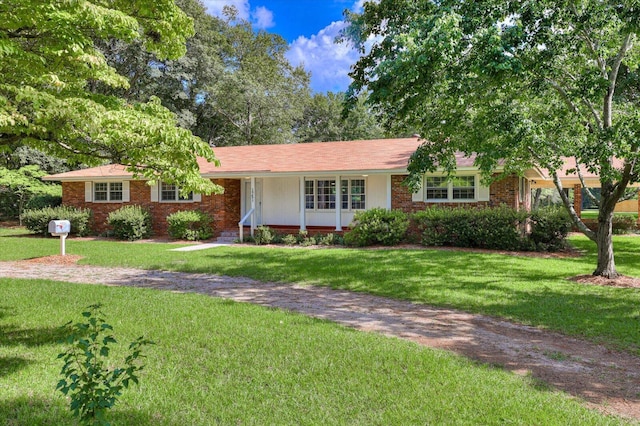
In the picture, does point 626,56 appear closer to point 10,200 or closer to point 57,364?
point 57,364

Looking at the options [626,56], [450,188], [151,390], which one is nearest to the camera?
[151,390]

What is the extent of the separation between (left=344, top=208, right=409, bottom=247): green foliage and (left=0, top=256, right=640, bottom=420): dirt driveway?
6217 mm

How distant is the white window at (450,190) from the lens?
16578mm

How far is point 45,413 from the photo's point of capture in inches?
147

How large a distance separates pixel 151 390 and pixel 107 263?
949 centimetres

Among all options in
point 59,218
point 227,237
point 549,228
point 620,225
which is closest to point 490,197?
point 549,228

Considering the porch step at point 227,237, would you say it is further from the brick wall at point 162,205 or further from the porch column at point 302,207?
the porch column at point 302,207

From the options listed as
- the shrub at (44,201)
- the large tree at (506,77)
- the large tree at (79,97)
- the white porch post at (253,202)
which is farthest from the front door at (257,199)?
the large tree at (79,97)

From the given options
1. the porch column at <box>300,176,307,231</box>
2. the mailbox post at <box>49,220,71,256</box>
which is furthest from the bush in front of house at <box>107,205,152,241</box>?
the porch column at <box>300,176,307,231</box>

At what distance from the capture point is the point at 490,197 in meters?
16.2

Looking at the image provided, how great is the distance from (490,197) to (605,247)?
6.02 m

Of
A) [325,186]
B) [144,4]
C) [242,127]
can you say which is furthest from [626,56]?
[242,127]

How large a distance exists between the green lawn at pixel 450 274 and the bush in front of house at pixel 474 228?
132cm

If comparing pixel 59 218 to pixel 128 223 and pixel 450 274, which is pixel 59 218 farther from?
pixel 450 274
